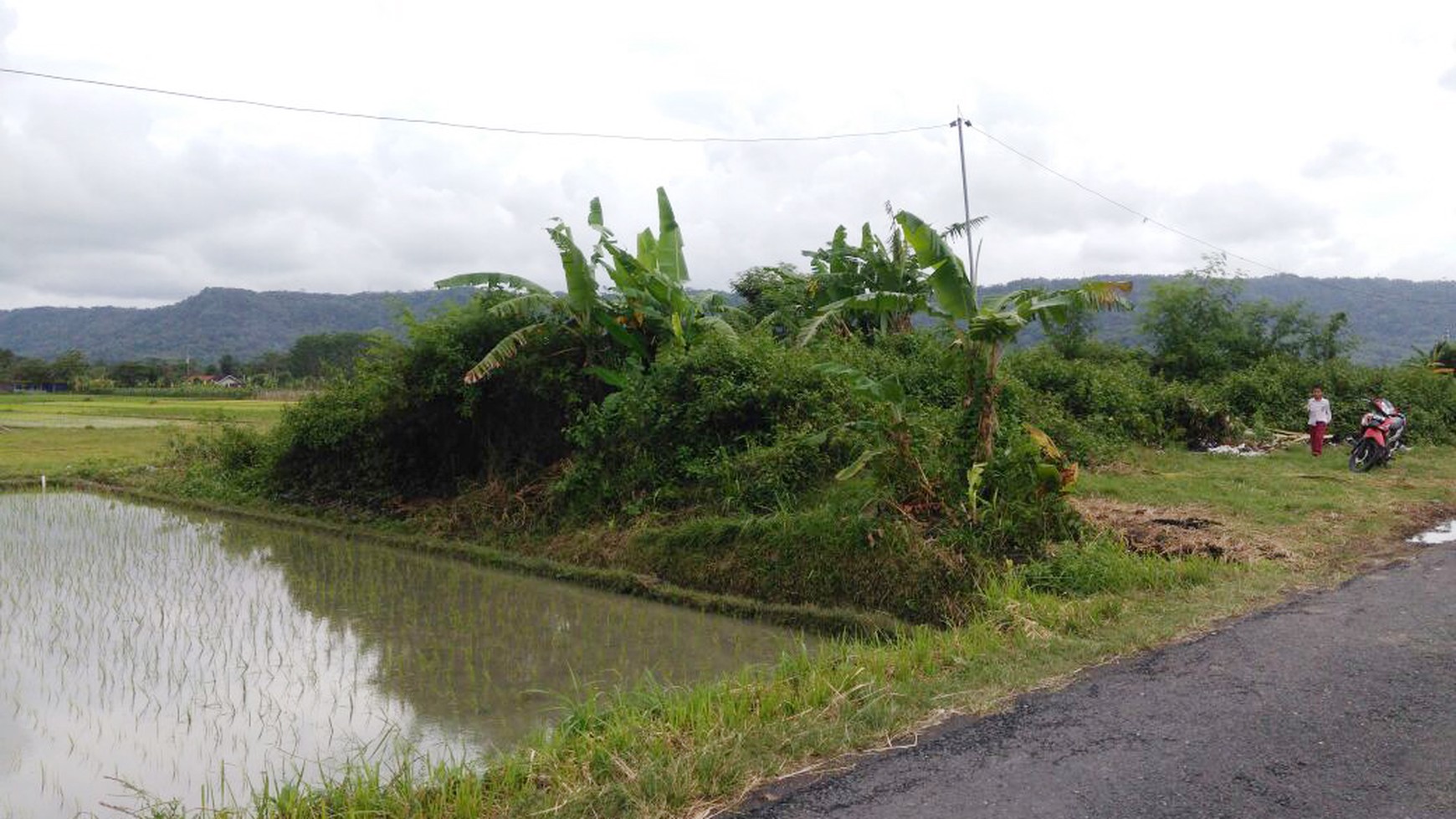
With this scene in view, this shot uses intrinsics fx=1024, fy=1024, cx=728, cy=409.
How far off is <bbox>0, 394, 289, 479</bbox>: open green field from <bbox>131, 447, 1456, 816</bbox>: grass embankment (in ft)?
44.1

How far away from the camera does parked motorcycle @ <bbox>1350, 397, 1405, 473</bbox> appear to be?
527 inches

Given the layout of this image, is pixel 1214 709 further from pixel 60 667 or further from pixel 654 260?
pixel 654 260

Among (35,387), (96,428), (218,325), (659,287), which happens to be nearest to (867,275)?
(659,287)

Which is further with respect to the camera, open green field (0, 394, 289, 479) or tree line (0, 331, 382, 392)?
tree line (0, 331, 382, 392)

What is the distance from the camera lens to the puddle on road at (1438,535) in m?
9.02

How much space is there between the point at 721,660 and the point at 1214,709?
11.8 ft

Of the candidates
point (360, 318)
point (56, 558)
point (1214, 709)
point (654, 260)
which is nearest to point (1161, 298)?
point (654, 260)

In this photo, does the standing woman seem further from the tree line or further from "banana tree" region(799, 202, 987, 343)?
the tree line

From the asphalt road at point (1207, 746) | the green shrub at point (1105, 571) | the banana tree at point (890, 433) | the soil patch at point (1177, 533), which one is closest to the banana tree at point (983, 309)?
the banana tree at point (890, 433)

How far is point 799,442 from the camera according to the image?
10461mm

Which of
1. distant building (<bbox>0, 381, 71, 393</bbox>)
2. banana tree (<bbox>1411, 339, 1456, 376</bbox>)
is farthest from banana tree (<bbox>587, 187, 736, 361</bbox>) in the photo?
distant building (<bbox>0, 381, 71, 393</bbox>)

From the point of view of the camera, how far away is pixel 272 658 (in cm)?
738

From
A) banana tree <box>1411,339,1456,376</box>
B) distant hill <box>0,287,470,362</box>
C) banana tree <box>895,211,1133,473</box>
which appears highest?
distant hill <box>0,287,470,362</box>

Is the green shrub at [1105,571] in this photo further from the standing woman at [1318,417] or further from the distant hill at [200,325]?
the distant hill at [200,325]
